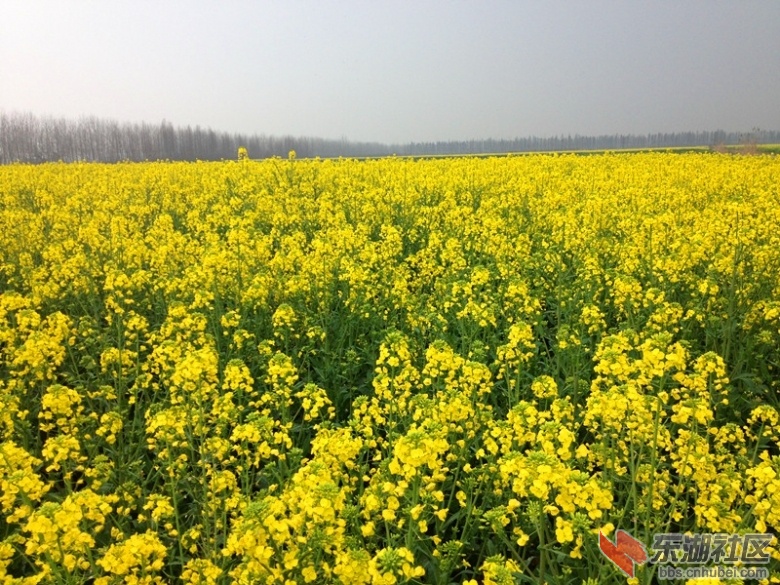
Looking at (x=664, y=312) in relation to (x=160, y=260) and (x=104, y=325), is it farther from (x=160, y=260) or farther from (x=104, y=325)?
(x=104, y=325)

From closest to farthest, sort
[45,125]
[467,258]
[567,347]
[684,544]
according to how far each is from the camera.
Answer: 1. [684,544]
2. [567,347]
3. [467,258]
4. [45,125]

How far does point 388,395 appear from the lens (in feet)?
10.2

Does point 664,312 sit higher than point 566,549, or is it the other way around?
point 664,312

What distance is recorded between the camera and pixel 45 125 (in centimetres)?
6788

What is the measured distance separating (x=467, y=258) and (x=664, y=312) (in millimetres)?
3233

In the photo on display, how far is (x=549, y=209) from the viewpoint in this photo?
923cm

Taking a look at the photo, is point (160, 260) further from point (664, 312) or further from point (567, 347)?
point (664, 312)

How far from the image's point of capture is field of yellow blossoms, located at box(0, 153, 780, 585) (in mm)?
2293

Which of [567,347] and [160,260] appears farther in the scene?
[160,260]

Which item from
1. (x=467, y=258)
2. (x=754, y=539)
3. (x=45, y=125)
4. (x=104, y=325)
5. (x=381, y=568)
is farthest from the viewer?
(x=45, y=125)

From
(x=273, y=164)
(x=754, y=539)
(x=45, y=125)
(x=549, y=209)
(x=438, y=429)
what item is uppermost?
(x=45, y=125)

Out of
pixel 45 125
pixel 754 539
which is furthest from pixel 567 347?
pixel 45 125

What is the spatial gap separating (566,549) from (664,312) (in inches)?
89.0

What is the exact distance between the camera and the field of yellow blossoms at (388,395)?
229 cm
